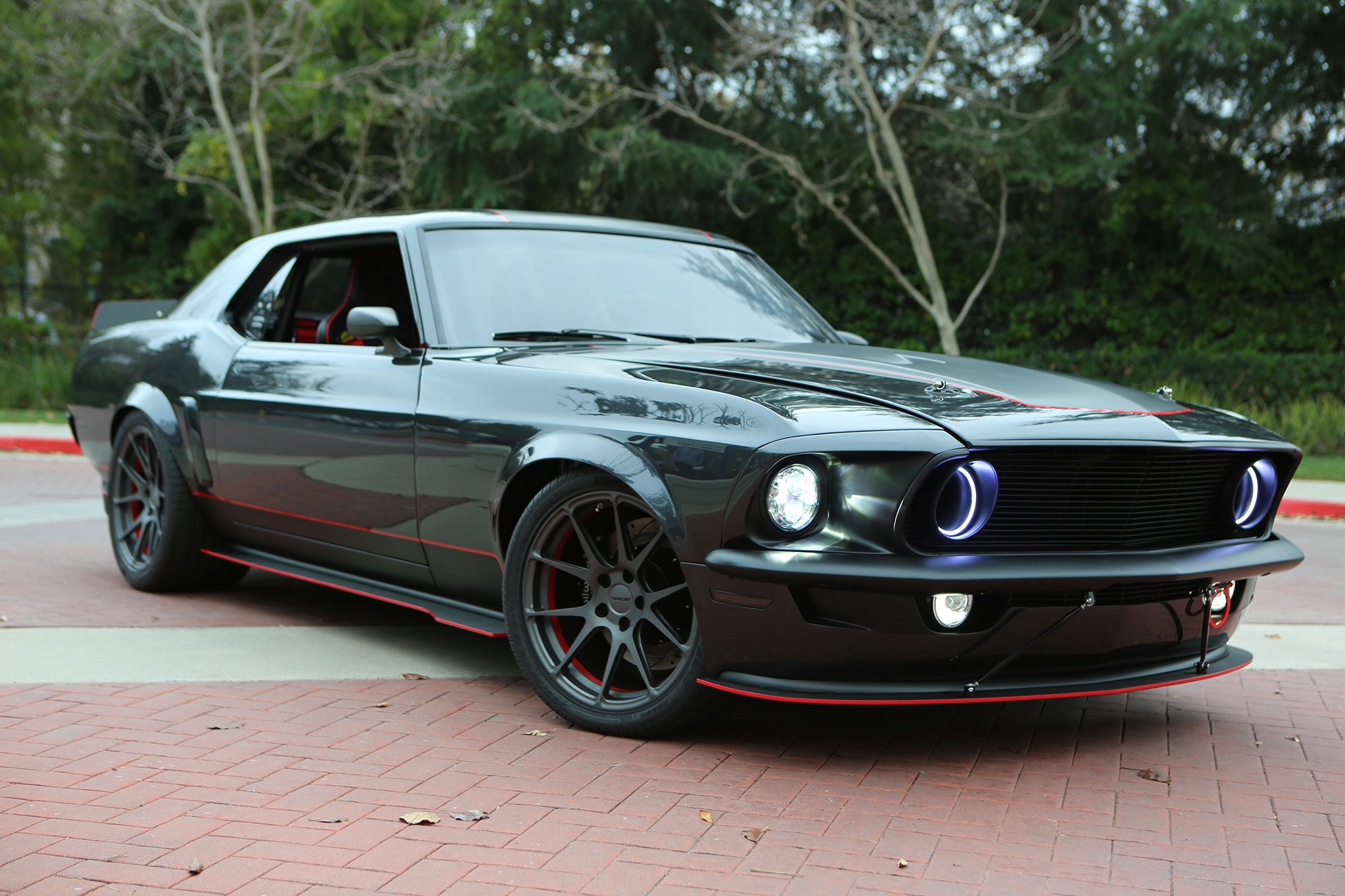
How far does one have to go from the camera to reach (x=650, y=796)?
3354 millimetres

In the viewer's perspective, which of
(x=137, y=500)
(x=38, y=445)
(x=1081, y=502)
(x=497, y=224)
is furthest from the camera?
(x=38, y=445)

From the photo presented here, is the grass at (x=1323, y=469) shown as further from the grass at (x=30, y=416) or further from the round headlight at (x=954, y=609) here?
the grass at (x=30, y=416)

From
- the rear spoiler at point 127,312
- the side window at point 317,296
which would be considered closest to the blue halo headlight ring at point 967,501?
the side window at point 317,296

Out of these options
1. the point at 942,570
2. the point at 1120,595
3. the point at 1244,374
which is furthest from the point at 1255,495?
the point at 1244,374

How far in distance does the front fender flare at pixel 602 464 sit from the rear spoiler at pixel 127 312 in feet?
11.3

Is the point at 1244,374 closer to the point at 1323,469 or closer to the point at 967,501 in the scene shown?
the point at 1323,469

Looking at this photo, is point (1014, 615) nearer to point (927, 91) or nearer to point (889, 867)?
point (889, 867)

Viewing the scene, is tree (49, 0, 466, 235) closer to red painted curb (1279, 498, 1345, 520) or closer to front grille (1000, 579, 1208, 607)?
red painted curb (1279, 498, 1345, 520)

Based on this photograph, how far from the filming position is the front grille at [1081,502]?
336cm

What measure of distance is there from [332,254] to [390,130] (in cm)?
1587

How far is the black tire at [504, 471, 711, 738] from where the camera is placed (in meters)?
3.70

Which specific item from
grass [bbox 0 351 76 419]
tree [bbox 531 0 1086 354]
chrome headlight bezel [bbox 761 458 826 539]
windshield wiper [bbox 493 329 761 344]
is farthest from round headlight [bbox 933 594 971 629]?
grass [bbox 0 351 76 419]

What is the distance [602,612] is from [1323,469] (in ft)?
37.7

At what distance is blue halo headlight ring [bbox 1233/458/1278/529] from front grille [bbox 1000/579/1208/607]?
0.41 m
